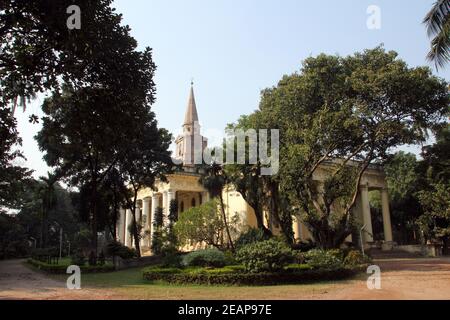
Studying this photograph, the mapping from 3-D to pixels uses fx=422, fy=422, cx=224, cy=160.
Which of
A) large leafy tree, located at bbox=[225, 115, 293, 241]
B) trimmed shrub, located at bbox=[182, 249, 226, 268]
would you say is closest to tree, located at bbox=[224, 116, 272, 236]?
large leafy tree, located at bbox=[225, 115, 293, 241]

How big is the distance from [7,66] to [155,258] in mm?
23533

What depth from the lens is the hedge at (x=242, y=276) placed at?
18.0 metres

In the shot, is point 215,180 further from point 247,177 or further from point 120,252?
point 120,252

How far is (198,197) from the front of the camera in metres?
46.5

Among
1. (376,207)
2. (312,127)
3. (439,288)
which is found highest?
(312,127)

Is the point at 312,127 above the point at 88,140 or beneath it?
above

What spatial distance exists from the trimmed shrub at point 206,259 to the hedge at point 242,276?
3.52ft

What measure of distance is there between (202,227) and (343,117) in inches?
507

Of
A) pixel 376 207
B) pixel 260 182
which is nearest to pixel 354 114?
pixel 260 182

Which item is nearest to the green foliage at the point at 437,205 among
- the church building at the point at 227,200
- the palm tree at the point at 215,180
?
the church building at the point at 227,200

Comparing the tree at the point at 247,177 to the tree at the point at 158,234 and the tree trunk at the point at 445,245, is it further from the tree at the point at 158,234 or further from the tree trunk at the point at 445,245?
the tree trunk at the point at 445,245
